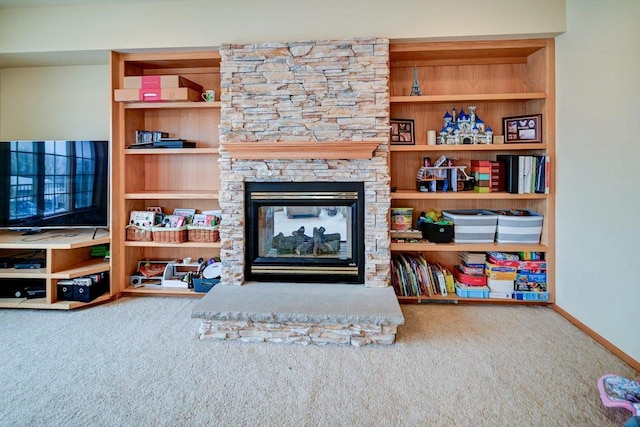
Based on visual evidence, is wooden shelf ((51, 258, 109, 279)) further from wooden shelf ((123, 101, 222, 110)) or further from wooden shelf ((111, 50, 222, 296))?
wooden shelf ((123, 101, 222, 110))

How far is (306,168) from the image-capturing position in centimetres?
281

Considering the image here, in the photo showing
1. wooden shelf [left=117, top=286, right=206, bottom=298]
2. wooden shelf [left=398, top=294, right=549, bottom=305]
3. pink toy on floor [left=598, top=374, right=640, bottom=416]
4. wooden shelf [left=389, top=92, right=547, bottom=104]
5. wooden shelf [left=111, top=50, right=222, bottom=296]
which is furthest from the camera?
wooden shelf [left=117, top=286, right=206, bottom=298]

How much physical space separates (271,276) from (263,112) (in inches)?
53.1

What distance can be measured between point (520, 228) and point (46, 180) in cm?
408

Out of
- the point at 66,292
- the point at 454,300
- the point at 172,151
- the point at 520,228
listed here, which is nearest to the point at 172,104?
the point at 172,151

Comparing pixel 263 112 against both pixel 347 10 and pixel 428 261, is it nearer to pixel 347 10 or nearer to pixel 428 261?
pixel 347 10

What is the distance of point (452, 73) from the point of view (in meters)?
3.15

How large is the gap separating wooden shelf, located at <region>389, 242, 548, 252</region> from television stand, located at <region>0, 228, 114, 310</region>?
8.37ft

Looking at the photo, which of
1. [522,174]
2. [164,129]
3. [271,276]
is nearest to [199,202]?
[164,129]

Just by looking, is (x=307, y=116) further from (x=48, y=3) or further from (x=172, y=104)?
(x=48, y=3)

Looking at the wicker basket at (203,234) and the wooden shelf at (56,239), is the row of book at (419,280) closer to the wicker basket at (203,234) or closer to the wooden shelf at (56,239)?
the wicker basket at (203,234)

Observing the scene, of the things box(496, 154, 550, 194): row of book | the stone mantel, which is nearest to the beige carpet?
box(496, 154, 550, 194): row of book

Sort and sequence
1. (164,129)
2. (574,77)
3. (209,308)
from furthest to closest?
(164,129) → (574,77) → (209,308)

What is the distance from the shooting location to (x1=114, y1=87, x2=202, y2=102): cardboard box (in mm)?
2875
